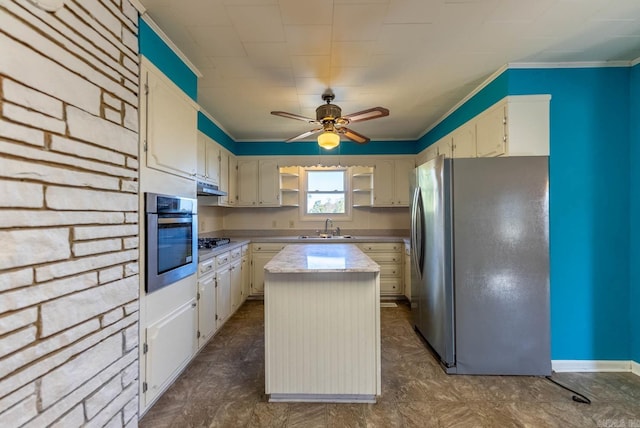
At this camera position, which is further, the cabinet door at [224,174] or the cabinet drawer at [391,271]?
the cabinet drawer at [391,271]

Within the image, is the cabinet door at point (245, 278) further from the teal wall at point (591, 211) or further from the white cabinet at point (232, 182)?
the teal wall at point (591, 211)

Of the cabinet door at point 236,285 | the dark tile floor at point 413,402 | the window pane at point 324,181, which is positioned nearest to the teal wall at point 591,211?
the dark tile floor at point 413,402

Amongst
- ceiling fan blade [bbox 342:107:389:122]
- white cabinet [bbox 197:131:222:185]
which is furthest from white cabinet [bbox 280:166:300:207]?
ceiling fan blade [bbox 342:107:389:122]

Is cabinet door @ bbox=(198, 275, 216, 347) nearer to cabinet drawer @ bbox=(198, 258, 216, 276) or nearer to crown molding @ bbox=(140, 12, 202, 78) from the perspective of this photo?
cabinet drawer @ bbox=(198, 258, 216, 276)

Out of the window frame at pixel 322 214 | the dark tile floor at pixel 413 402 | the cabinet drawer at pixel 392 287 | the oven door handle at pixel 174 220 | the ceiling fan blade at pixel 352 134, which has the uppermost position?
the ceiling fan blade at pixel 352 134

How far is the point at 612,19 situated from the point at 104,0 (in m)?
3.07

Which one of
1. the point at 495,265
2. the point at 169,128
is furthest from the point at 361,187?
the point at 169,128

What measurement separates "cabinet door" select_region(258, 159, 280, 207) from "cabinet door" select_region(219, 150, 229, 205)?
1.91 ft

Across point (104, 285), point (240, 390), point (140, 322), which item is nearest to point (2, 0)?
point (104, 285)

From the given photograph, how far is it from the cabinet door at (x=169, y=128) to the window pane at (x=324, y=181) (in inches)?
105

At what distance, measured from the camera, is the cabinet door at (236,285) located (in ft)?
11.3

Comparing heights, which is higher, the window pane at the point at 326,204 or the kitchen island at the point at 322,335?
the window pane at the point at 326,204

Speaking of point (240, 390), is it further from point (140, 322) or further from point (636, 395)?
point (636, 395)

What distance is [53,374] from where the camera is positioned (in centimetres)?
111
